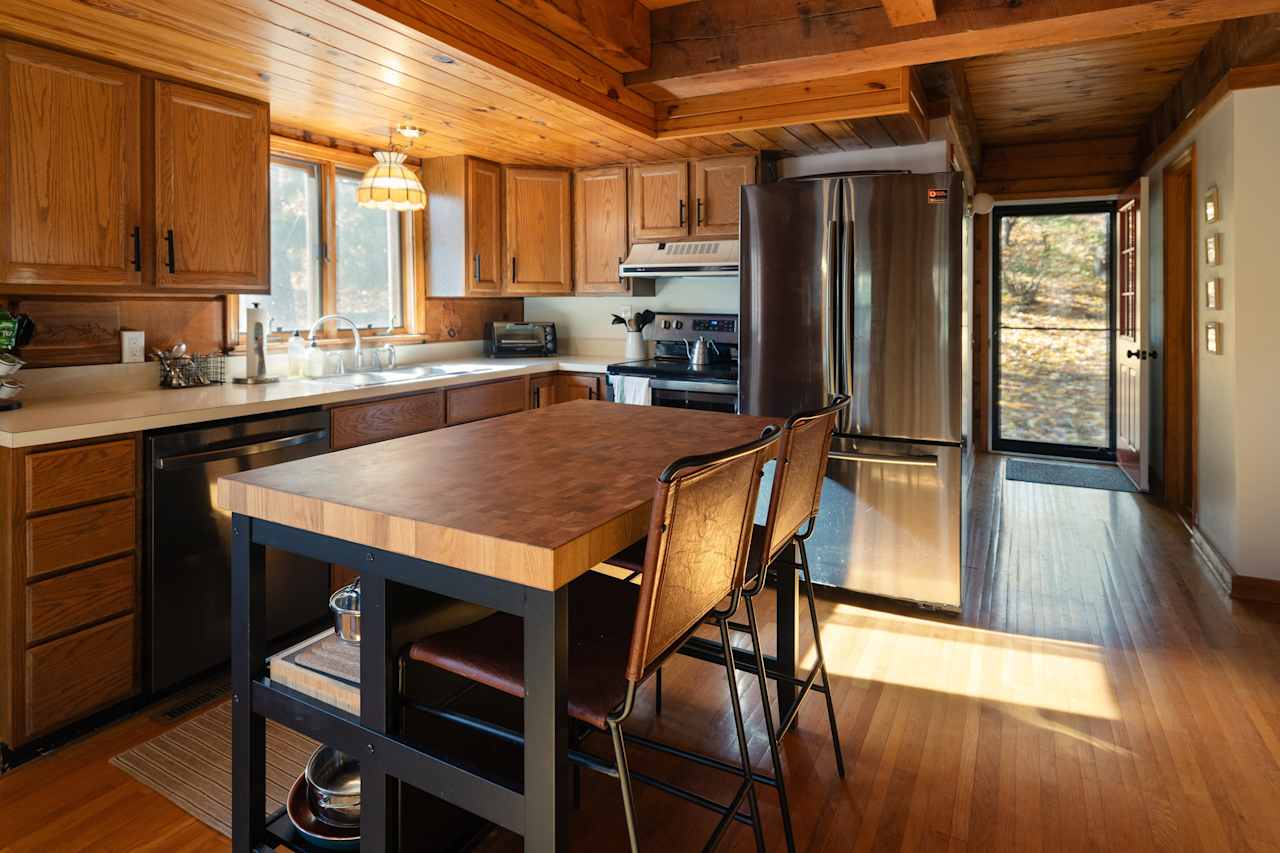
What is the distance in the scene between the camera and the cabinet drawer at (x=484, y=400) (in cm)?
373

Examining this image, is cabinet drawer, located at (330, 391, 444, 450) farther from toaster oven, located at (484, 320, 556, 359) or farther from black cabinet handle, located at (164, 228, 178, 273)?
toaster oven, located at (484, 320, 556, 359)

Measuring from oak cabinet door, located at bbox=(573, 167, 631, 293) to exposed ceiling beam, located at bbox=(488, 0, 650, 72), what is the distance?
122 centimetres

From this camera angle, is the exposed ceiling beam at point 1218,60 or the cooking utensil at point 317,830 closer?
the cooking utensil at point 317,830

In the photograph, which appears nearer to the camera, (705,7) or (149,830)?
(149,830)

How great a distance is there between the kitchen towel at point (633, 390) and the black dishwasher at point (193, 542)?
1708 mm

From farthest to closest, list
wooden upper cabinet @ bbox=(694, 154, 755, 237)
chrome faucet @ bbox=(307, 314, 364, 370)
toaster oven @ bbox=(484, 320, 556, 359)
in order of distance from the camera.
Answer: toaster oven @ bbox=(484, 320, 556, 359) → wooden upper cabinet @ bbox=(694, 154, 755, 237) → chrome faucet @ bbox=(307, 314, 364, 370)

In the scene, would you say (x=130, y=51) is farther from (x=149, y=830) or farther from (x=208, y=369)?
(x=149, y=830)

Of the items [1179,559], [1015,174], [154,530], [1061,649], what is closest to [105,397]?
[154,530]

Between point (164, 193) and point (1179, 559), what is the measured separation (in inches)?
190

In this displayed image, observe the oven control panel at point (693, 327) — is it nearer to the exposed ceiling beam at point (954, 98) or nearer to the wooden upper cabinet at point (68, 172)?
the exposed ceiling beam at point (954, 98)

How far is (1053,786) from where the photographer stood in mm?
2057

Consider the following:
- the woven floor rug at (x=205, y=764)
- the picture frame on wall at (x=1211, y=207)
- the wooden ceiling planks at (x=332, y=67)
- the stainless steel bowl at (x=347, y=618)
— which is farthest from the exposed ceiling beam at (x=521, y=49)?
the picture frame on wall at (x=1211, y=207)

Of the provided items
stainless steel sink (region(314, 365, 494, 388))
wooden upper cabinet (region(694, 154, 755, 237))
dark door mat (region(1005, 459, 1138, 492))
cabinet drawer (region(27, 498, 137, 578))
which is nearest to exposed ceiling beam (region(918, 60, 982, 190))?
wooden upper cabinet (region(694, 154, 755, 237))

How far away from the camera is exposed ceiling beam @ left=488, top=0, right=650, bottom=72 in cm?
257
